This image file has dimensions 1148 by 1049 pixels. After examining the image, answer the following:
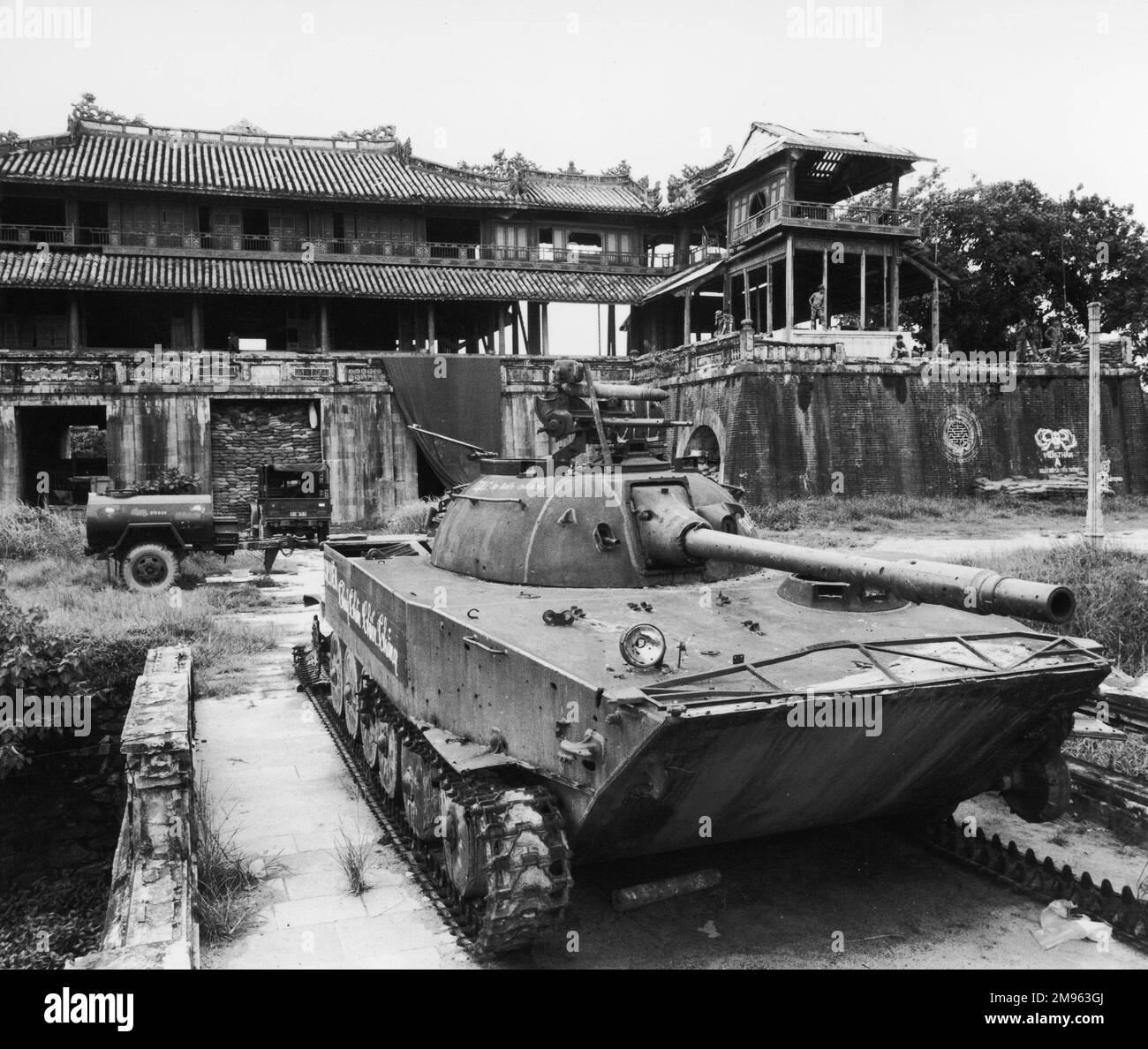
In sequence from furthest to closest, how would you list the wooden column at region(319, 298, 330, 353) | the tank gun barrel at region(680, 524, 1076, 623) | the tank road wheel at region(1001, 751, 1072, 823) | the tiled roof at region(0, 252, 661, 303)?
the wooden column at region(319, 298, 330, 353) < the tiled roof at region(0, 252, 661, 303) < the tank road wheel at region(1001, 751, 1072, 823) < the tank gun barrel at region(680, 524, 1076, 623)

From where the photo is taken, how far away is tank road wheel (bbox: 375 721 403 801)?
6879 millimetres

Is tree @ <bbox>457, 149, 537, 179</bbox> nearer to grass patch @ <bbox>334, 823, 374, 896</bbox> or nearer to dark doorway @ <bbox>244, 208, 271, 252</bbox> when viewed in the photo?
A: dark doorway @ <bbox>244, 208, 271, 252</bbox>

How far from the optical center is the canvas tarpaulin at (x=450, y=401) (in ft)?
85.3

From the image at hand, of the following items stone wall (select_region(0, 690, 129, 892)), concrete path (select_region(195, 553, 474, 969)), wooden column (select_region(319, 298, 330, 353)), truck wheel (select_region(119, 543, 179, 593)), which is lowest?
stone wall (select_region(0, 690, 129, 892))

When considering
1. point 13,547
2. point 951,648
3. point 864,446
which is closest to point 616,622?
point 951,648

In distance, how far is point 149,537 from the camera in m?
16.2

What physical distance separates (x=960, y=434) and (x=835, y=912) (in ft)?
67.4

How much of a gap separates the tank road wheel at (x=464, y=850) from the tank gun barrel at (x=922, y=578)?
1.89 m

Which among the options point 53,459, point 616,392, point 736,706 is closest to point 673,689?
point 736,706

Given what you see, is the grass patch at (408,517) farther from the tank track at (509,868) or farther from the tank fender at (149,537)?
the tank track at (509,868)

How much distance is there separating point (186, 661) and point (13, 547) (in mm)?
11388

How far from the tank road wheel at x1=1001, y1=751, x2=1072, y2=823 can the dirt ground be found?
46 centimetres

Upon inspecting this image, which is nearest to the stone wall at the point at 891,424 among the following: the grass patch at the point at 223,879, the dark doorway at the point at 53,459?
the dark doorway at the point at 53,459

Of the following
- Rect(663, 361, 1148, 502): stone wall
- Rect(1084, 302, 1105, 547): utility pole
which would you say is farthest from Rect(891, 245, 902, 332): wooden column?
Rect(1084, 302, 1105, 547): utility pole
